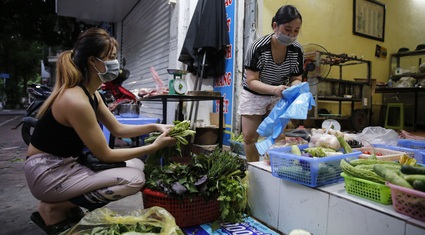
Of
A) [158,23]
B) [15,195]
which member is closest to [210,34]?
[158,23]

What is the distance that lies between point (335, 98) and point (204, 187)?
4.93 meters

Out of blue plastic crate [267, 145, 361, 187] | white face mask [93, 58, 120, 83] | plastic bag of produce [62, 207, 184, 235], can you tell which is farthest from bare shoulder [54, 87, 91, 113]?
blue plastic crate [267, 145, 361, 187]

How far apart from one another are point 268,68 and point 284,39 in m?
0.35

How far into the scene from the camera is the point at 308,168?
2035mm

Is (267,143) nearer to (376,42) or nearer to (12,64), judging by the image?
(376,42)

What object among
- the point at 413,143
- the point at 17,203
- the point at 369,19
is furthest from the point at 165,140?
the point at 369,19

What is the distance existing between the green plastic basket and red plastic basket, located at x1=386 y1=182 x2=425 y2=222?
9 centimetres

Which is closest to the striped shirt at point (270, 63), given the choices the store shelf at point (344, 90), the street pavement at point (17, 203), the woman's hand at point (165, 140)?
the woman's hand at point (165, 140)

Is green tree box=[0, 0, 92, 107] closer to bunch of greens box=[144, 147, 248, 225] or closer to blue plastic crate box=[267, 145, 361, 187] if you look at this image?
bunch of greens box=[144, 147, 248, 225]

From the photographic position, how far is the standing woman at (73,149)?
2043mm

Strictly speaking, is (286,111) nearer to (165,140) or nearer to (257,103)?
(257,103)

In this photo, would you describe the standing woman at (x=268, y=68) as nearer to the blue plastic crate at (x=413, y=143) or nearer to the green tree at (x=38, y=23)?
the blue plastic crate at (x=413, y=143)

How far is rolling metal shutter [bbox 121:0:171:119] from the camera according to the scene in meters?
6.50

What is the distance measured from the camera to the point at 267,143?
2527 mm
